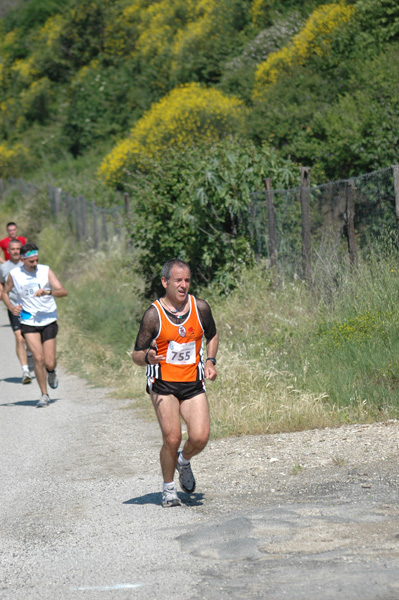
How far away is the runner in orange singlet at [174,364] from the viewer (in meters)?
6.79

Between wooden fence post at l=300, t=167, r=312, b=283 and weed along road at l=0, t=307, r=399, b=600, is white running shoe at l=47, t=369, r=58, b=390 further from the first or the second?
wooden fence post at l=300, t=167, r=312, b=283

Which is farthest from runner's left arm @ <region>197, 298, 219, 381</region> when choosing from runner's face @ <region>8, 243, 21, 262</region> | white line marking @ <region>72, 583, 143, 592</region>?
runner's face @ <region>8, 243, 21, 262</region>

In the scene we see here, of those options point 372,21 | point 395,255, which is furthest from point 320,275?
point 372,21

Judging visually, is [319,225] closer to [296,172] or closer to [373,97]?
[296,172]

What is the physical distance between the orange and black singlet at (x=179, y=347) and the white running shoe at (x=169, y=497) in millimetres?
761

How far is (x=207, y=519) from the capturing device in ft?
21.1

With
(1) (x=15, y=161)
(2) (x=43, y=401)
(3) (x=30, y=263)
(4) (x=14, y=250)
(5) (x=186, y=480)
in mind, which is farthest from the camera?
(1) (x=15, y=161)

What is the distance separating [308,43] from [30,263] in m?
14.2

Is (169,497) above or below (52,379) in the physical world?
above

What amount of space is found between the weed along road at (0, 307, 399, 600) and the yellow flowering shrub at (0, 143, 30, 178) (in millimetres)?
33805

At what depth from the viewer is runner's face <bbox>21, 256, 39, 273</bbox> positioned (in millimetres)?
12000

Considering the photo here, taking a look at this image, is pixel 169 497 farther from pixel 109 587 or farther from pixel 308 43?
pixel 308 43

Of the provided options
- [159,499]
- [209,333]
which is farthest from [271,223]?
[159,499]

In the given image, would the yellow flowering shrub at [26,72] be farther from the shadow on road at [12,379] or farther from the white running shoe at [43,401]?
the white running shoe at [43,401]
